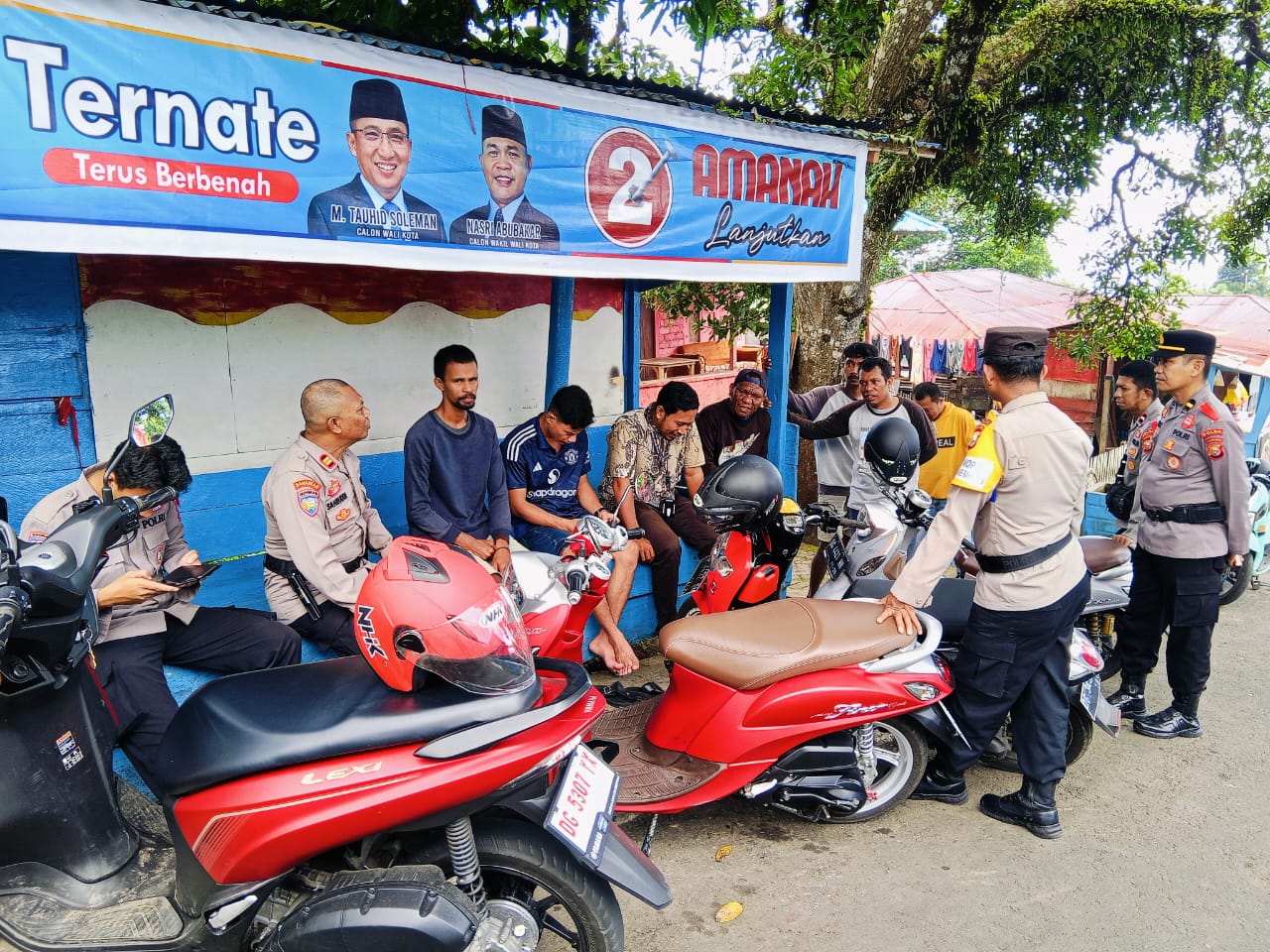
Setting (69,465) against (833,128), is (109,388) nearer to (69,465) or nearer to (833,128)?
(69,465)

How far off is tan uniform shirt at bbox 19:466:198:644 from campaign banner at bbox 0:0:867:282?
0.78m

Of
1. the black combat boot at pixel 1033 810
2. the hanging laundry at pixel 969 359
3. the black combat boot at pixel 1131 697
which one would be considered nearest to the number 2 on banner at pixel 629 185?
the black combat boot at pixel 1033 810

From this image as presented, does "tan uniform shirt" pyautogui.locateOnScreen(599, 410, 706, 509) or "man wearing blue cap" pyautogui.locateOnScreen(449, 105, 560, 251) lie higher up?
"man wearing blue cap" pyautogui.locateOnScreen(449, 105, 560, 251)

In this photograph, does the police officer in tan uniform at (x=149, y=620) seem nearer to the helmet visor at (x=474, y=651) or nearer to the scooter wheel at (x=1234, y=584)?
the helmet visor at (x=474, y=651)

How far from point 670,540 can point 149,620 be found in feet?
8.55

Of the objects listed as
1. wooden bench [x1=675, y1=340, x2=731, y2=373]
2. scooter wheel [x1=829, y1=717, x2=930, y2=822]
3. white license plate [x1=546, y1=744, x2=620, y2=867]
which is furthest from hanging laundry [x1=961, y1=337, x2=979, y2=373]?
white license plate [x1=546, y1=744, x2=620, y2=867]

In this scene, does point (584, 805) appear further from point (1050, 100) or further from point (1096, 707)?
point (1050, 100)

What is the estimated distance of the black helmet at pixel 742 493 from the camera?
3.81 metres

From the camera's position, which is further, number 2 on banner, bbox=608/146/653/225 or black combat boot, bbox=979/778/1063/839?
number 2 on banner, bbox=608/146/653/225

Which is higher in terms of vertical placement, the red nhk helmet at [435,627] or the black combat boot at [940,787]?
the red nhk helmet at [435,627]

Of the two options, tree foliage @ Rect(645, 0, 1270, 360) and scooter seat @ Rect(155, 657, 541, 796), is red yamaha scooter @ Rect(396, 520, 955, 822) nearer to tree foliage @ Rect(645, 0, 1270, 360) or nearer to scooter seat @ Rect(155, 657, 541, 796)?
scooter seat @ Rect(155, 657, 541, 796)

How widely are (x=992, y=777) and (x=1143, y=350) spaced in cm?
515

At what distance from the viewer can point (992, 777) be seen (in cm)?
392

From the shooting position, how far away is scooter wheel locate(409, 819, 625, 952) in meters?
2.21
